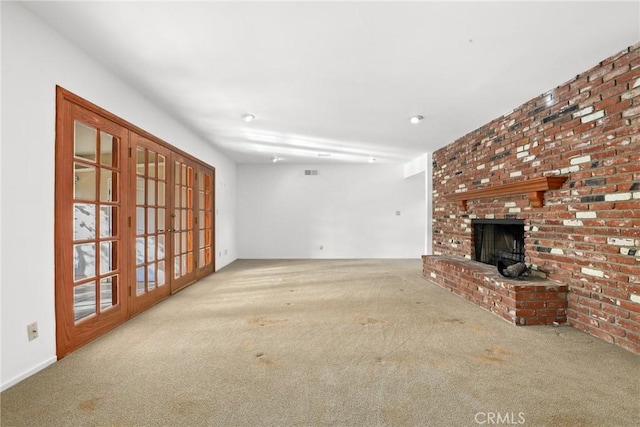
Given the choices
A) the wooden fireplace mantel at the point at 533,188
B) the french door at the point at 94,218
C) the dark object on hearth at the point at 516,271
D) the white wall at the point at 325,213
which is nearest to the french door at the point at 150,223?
the french door at the point at 94,218

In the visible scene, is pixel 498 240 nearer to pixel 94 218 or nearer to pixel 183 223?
pixel 183 223

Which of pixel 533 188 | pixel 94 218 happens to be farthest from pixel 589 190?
pixel 94 218

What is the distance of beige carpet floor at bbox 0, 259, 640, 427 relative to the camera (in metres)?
1.71

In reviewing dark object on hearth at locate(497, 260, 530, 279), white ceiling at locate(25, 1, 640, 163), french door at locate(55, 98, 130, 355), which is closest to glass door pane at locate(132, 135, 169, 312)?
french door at locate(55, 98, 130, 355)

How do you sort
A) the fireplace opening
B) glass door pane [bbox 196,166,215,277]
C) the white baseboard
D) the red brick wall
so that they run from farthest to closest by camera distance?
1. glass door pane [bbox 196,166,215,277]
2. the fireplace opening
3. the red brick wall
4. the white baseboard

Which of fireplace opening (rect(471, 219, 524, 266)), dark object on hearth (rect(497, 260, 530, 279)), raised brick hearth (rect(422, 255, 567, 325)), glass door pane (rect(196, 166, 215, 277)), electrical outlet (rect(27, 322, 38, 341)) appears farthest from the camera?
glass door pane (rect(196, 166, 215, 277))

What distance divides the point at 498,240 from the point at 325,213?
431 cm

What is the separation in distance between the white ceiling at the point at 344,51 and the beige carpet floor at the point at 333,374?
7.81 feet

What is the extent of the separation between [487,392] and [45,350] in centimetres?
291

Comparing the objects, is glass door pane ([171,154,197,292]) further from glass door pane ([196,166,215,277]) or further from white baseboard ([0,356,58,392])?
white baseboard ([0,356,58,392])

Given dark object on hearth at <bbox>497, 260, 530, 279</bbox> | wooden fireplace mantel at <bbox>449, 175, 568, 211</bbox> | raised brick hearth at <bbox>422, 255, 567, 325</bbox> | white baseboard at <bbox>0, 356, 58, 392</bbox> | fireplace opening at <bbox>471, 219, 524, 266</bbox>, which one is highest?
wooden fireplace mantel at <bbox>449, 175, 568, 211</bbox>

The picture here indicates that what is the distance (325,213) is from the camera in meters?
8.09

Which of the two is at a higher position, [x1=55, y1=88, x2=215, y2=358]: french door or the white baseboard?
[x1=55, y1=88, x2=215, y2=358]: french door

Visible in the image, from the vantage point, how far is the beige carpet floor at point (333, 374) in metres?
1.71
